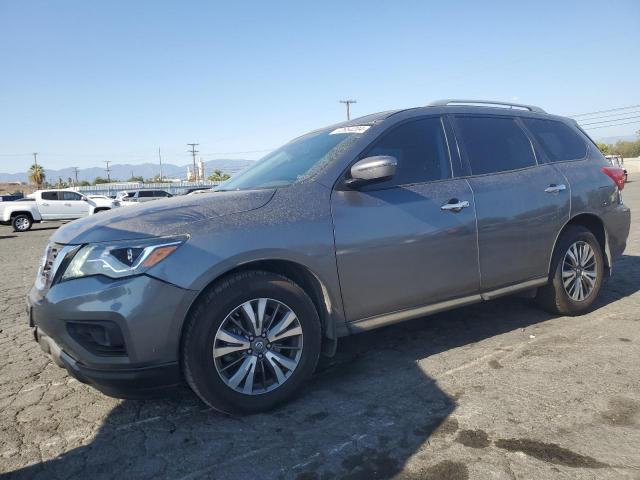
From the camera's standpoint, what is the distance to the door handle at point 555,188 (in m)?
4.00

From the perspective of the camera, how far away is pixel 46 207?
2222cm

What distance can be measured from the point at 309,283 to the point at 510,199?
6.01ft

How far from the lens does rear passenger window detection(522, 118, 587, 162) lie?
429cm

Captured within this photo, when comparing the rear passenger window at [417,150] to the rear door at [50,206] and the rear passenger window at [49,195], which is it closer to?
the rear door at [50,206]

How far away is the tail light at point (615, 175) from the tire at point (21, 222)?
22822mm

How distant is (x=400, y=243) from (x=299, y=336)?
2.97ft

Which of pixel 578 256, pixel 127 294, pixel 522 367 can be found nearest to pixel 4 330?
pixel 127 294

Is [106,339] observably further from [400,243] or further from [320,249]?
[400,243]

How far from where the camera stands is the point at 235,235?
267 centimetres

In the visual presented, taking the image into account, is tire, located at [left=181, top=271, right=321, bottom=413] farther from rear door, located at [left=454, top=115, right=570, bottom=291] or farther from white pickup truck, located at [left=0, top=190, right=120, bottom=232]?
white pickup truck, located at [left=0, top=190, right=120, bottom=232]

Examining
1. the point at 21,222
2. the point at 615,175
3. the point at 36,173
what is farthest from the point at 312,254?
the point at 36,173

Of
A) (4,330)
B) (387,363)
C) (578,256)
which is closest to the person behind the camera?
(387,363)

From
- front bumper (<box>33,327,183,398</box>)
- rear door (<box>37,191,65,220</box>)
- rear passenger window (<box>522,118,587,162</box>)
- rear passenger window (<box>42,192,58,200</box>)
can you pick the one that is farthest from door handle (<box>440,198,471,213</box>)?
rear passenger window (<box>42,192,58,200</box>)

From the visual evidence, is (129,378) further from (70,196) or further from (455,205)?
(70,196)
